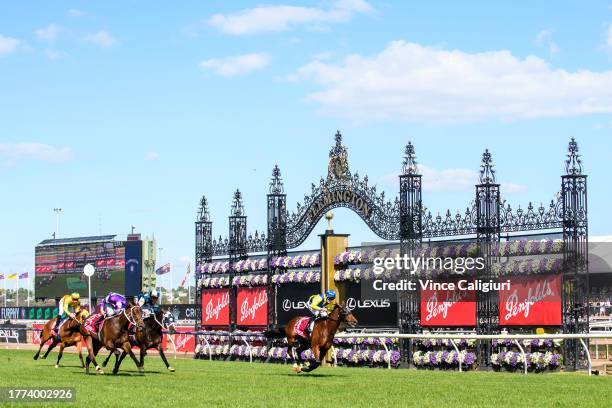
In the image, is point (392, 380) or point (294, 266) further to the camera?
point (294, 266)

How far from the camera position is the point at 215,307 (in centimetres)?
3759

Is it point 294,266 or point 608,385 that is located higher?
point 294,266

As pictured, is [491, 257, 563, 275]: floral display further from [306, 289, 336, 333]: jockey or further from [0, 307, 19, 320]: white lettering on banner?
[0, 307, 19, 320]: white lettering on banner

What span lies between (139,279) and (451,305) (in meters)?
33.9

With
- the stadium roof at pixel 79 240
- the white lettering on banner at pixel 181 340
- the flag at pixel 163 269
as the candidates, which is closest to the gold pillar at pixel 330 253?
the white lettering on banner at pixel 181 340

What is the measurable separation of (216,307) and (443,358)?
38.3 ft

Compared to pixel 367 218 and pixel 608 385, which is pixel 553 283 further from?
pixel 608 385

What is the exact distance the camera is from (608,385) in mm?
17938

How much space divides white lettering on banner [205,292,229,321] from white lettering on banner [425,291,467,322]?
32.4ft

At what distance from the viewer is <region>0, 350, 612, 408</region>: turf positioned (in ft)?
48.2

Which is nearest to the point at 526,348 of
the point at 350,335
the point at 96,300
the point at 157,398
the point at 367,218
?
the point at 350,335

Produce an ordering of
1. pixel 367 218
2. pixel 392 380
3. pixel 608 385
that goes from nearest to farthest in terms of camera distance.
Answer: pixel 608 385
pixel 392 380
pixel 367 218

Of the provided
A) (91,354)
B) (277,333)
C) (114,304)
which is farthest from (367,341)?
(91,354)

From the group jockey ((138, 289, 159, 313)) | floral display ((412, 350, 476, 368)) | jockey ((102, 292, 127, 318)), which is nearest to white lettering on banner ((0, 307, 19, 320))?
floral display ((412, 350, 476, 368))
